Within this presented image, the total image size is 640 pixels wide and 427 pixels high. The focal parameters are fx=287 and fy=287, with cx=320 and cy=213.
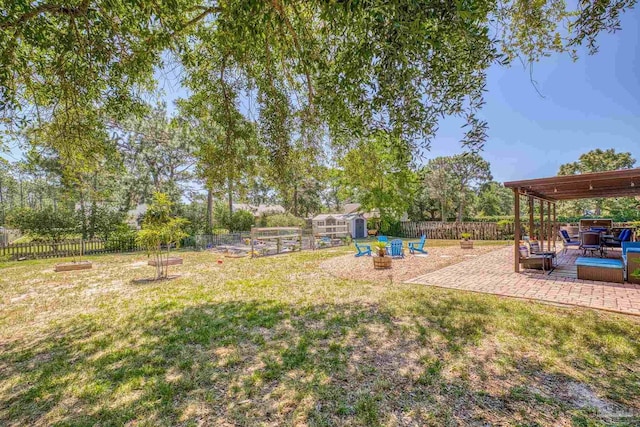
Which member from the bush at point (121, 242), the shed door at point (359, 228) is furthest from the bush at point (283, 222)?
the bush at point (121, 242)

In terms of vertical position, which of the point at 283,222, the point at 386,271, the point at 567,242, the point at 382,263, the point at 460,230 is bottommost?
the point at 386,271

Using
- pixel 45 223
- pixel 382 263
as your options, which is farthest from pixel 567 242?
pixel 45 223

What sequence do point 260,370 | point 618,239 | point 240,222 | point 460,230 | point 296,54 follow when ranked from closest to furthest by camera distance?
point 260,370 → point 296,54 → point 618,239 → point 460,230 → point 240,222

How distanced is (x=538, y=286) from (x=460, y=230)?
16228 millimetres

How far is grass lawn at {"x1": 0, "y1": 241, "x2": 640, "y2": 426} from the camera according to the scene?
2625 millimetres

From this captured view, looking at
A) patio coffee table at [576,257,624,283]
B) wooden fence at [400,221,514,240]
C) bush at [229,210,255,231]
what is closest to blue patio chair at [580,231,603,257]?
patio coffee table at [576,257,624,283]

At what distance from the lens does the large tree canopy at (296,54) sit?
3.02 metres

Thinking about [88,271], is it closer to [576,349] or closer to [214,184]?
[214,184]

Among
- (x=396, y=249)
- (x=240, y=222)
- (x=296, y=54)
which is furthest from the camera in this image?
(x=240, y=222)

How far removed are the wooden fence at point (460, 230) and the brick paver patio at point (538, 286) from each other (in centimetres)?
1274

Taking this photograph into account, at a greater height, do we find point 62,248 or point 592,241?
point 592,241

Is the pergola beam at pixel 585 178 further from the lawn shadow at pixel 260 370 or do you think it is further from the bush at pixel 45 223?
the bush at pixel 45 223

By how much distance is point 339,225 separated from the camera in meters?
25.8

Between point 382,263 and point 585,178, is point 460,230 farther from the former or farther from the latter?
point 585,178
